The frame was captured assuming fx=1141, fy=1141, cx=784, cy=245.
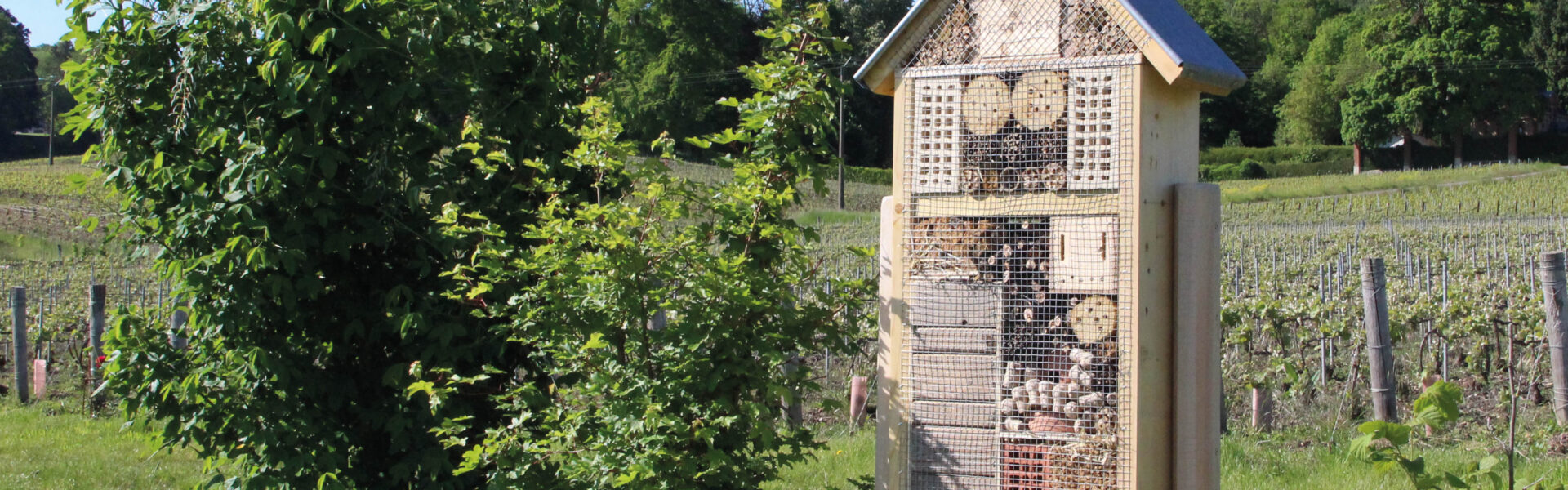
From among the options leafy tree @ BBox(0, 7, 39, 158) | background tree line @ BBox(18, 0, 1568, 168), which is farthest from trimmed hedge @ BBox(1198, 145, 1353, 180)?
leafy tree @ BBox(0, 7, 39, 158)

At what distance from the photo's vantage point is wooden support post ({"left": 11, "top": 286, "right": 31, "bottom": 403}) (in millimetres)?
9805

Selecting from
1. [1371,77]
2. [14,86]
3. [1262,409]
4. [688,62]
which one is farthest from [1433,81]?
[14,86]

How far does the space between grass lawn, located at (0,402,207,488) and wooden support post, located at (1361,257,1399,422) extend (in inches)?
268

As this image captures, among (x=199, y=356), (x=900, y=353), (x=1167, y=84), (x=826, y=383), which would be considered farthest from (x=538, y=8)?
(x=826, y=383)

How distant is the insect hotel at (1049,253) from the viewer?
289 cm

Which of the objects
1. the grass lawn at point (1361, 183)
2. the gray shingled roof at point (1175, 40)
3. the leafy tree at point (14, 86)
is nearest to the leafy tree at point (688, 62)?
the grass lawn at point (1361, 183)

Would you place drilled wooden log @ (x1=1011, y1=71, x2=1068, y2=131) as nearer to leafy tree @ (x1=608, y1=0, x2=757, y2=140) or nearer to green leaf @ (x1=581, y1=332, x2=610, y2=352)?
green leaf @ (x1=581, y1=332, x2=610, y2=352)

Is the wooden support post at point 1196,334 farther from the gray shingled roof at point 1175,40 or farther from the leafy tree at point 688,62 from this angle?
the leafy tree at point 688,62

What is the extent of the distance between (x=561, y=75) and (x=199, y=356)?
1.64 meters

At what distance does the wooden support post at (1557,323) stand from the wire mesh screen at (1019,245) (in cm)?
496

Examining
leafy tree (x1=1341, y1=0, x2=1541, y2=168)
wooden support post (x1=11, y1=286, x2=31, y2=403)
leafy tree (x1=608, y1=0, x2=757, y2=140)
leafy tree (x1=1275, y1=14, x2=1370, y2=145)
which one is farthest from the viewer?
leafy tree (x1=1275, y1=14, x2=1370, y2=145)

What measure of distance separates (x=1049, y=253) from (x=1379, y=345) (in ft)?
16.9

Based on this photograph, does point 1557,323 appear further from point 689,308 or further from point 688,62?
point 688,62

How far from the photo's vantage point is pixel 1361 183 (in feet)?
157
